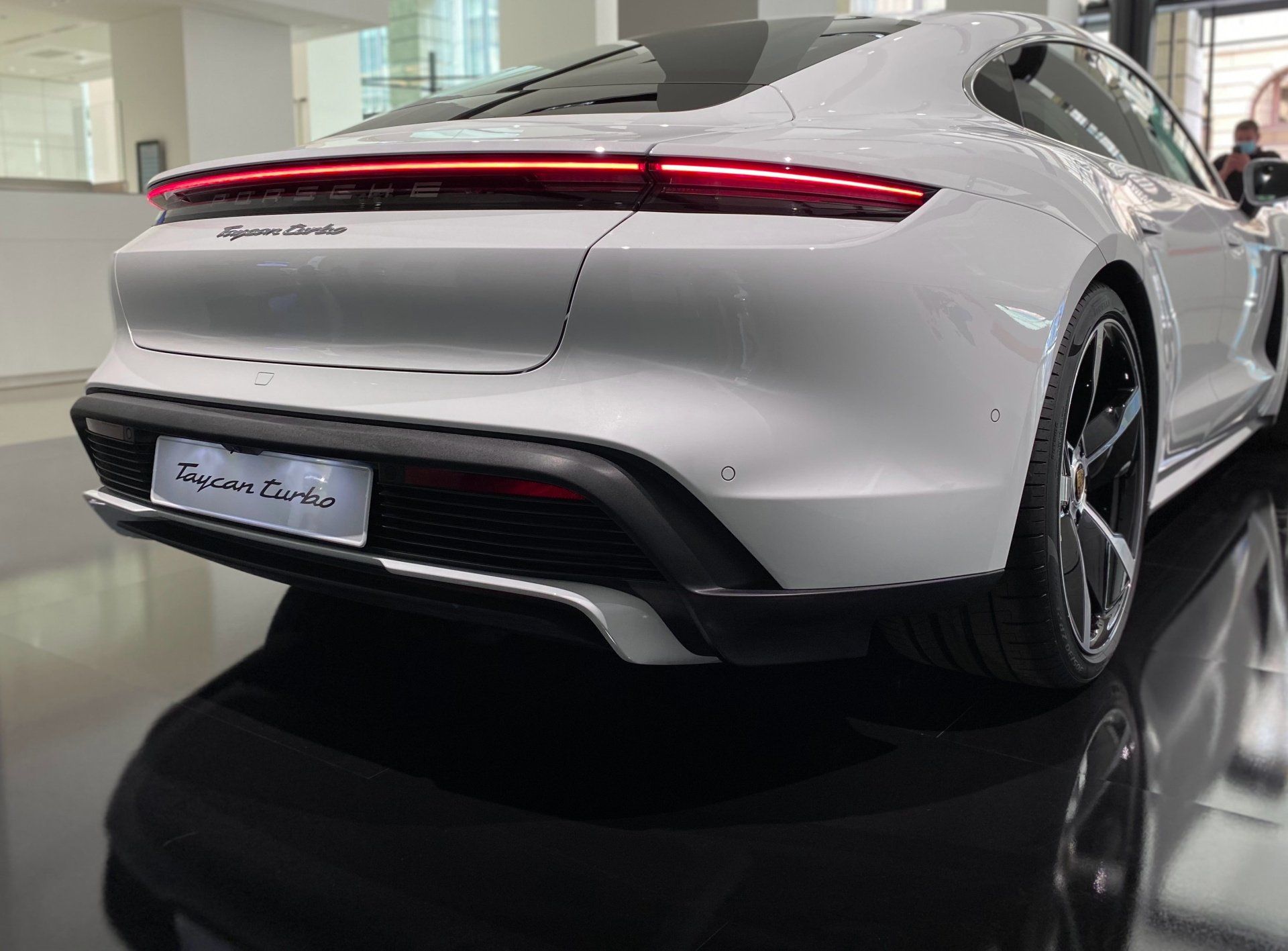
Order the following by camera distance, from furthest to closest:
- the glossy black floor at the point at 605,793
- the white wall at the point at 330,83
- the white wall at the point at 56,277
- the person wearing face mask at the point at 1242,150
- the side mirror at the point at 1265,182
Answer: the white wall at the point at 330,83 < the person wearing face mask at the point at 1242,150 < the white wall at the point at 56,277 < the side mirror at the point at 1265,182 < the glossy black floor at the point at 605,793

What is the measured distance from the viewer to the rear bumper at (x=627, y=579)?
1309mm

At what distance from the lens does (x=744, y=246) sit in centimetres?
130

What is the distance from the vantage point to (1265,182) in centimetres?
308

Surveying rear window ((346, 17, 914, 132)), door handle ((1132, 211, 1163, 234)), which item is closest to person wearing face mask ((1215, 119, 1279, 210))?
door handle ((1132, 211, 1163, 234))

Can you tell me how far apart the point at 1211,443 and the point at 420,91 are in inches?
674

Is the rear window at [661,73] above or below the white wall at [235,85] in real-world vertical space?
below

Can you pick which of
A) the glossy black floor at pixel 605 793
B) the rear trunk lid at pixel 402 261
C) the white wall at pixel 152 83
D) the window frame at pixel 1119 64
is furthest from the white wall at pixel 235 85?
the rear trunk lid at pixel 402 261

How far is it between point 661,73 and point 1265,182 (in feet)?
6.74

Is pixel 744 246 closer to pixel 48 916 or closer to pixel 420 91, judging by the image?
pixel 48 916

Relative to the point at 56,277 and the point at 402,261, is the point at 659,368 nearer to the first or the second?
the point at 402,261

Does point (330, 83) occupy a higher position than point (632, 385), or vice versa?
point (330, 83)

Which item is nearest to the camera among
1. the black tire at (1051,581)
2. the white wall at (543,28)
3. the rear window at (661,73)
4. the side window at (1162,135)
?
the black tire at (1051,581)

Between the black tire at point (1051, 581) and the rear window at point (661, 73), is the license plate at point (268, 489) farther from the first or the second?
the black tire at point (1051, 581)

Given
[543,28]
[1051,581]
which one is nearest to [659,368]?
[1051,581]
